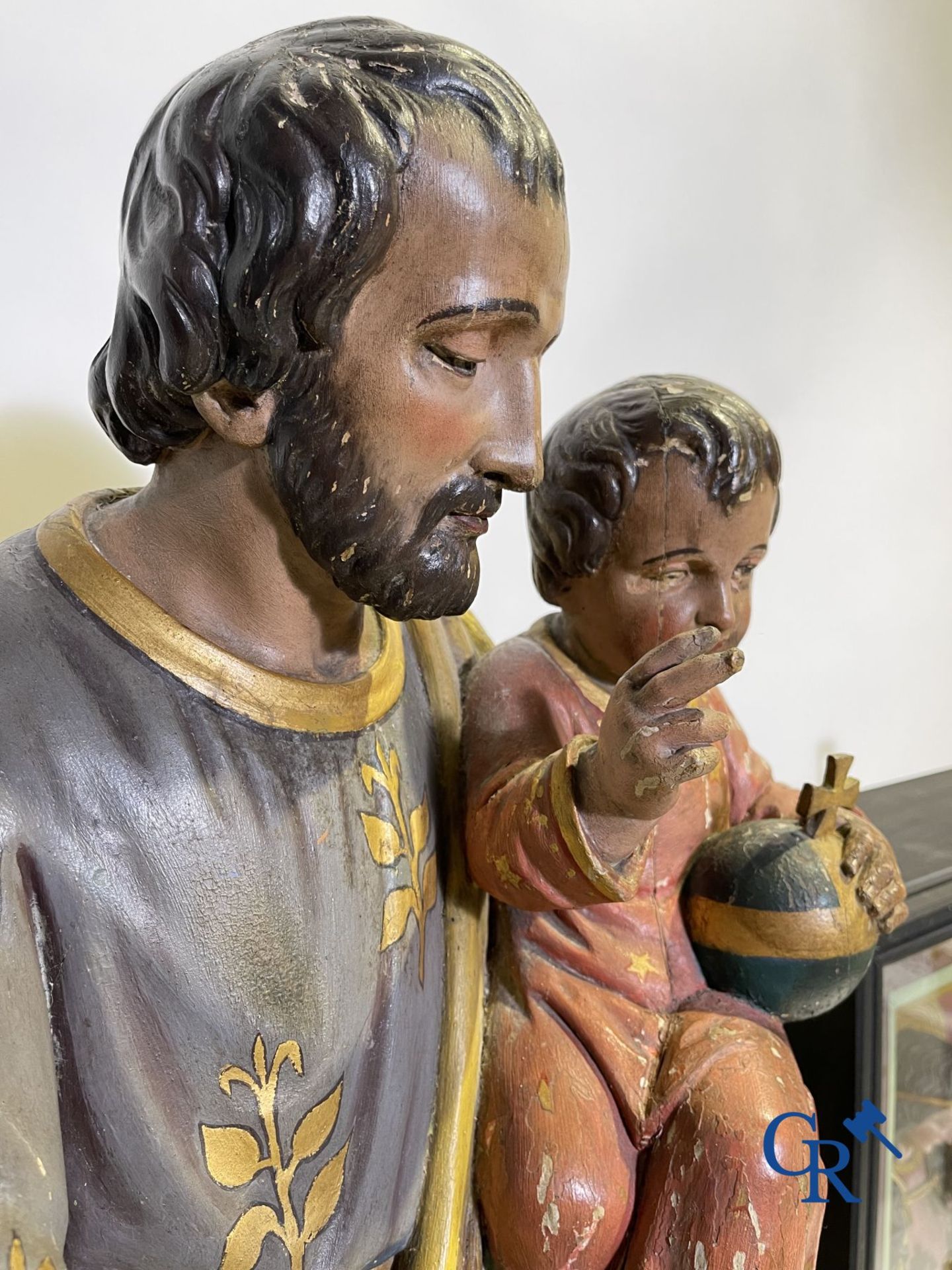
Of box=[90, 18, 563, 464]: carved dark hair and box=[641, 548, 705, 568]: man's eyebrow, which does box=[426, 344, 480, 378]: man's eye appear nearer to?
box=[90, 18, 563, 464]: carved dark hair

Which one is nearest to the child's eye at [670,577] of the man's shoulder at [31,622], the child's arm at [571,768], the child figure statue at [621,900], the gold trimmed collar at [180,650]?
the child figure statue at [621,900]

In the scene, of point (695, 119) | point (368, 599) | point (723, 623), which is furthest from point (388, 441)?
point (695, 119)

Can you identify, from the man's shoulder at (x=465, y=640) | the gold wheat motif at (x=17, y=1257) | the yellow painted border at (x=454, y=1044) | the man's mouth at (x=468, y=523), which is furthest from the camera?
the man's shoulder at (x=465, y=640)

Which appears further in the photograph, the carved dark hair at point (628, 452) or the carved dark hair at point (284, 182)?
the carved dark hair at point (628, 452)

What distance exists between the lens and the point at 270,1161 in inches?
24.7

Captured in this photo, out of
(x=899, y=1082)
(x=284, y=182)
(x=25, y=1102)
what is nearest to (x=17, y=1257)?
(x=25, y=1102)

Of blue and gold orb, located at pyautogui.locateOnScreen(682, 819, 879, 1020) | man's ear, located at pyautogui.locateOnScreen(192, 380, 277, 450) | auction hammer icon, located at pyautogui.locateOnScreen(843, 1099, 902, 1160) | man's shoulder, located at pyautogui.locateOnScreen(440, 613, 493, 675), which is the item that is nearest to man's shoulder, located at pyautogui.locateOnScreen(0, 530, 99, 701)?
man's ear, located at pyautogui.locateOnScreen(192, 380, 277, 450)

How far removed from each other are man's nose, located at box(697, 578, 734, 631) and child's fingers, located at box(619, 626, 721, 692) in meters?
0.15

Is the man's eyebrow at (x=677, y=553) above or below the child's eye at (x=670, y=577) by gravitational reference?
above

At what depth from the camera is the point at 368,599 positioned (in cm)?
64

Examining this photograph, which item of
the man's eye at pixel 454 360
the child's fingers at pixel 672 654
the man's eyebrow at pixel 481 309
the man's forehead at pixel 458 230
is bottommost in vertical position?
the child's fingers at pixel 672 654

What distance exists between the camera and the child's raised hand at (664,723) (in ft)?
1.94

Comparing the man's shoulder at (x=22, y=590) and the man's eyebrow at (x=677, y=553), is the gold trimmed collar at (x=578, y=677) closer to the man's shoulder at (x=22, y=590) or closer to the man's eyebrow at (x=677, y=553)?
the man's eyebrow at (x=677, y=553)

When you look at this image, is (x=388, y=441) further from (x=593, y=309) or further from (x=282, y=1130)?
(x=593, y=309)
